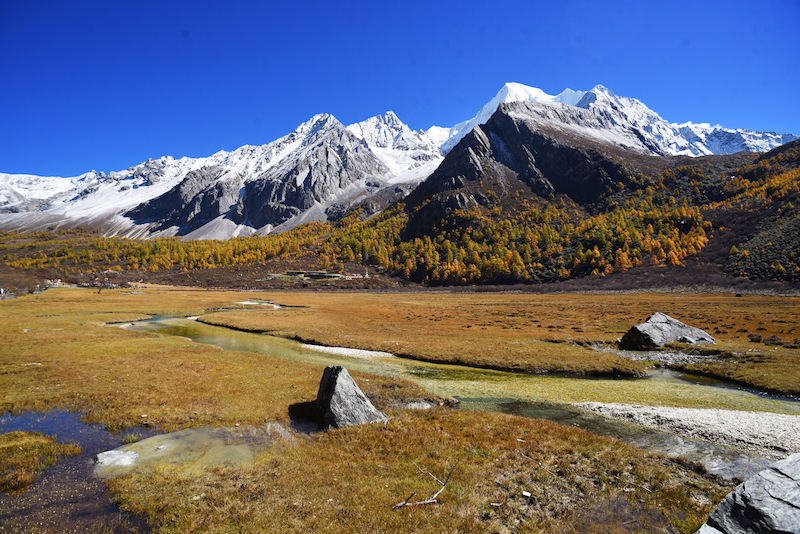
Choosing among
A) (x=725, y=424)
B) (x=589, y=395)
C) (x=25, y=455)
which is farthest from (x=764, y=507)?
(x=25, y=455)

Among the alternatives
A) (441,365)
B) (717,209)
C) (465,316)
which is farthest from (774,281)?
(441,365)

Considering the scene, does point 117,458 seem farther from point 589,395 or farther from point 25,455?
point 589,395

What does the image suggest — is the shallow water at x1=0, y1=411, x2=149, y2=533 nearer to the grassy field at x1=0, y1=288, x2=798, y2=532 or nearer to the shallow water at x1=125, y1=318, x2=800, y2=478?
the grassy field at x1=0, y1=288, x2=798, y2=532

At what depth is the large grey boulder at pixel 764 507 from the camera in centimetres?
739

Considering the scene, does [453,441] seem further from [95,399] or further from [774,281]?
[774,281]

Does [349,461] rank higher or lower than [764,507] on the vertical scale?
lower

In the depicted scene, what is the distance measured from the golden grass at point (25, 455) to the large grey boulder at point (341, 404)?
34.1 feet

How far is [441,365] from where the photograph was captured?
37.8 meters

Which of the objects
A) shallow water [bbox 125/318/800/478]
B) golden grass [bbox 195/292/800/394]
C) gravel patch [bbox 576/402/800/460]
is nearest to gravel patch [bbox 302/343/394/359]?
shallow water [bbox 125/318/800/478]

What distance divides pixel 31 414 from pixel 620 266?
200357 mm

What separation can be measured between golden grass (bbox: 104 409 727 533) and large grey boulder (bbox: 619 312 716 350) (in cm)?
3507

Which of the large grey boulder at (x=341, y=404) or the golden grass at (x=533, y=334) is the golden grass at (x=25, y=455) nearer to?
the large grey boulder at (x=341, y=404)

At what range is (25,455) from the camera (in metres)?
13.6

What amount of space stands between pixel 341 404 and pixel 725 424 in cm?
2191
